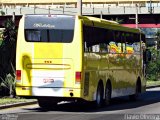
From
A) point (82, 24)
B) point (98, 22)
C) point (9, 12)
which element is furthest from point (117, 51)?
point (9, 12)

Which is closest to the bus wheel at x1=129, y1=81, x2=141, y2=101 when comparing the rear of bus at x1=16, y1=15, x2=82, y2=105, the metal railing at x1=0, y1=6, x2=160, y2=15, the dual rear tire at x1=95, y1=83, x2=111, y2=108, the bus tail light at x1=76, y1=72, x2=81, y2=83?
the dual rear tire at x1=95, y1=83, x2=111, y2=108

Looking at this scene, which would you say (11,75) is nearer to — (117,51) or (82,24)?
(117,51)

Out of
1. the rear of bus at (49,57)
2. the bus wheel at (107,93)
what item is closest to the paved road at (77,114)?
the rear of bus at (49,57)

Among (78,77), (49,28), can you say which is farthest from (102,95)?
(49,28)

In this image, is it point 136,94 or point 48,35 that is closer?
point 48,35

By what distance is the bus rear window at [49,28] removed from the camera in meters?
19.8

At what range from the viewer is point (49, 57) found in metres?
19.8

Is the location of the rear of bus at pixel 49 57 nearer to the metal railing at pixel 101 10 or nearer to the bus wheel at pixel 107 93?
the bus wheel at pixel 107 93

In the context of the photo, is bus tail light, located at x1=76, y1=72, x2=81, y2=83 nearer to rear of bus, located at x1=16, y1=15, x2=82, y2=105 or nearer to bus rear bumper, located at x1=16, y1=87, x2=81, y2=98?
rear of bus, located at x1=16, y1=15, x2=82, y2=105

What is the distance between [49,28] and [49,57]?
101 cm

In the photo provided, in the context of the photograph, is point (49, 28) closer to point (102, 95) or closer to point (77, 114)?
point (77, 114)

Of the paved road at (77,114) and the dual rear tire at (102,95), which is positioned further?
the dual rear tire at (102,95)

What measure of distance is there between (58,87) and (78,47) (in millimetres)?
1499

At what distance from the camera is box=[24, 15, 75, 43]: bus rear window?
19766 millimetres
